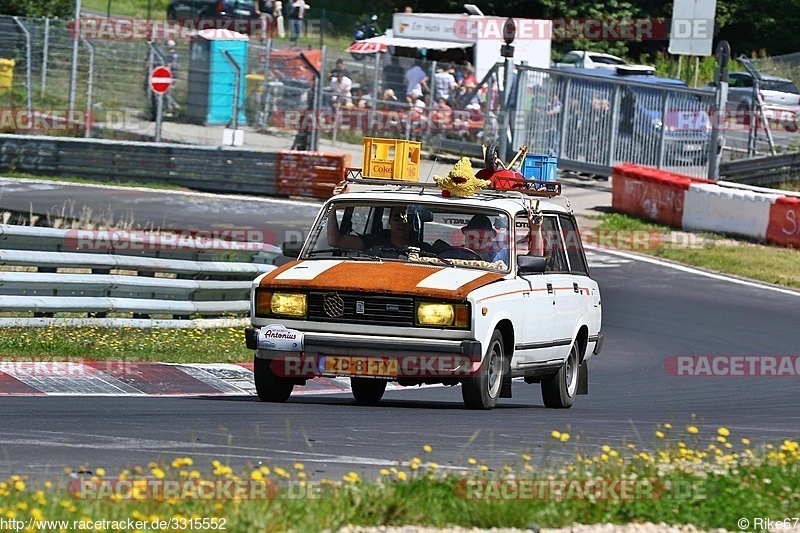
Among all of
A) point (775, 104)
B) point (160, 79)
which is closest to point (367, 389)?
point (160, 79)

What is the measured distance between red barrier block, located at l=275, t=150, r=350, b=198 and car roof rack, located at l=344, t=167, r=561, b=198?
16334 millimetres

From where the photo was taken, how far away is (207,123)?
32.1m

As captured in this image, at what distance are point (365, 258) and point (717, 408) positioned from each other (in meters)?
3.52

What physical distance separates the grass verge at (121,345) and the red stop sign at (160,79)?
663 inches

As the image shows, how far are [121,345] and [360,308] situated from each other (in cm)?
416

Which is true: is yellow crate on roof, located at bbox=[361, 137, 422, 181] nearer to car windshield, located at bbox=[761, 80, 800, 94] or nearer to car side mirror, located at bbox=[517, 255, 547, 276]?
car side mirror, located at bbox=[517, 255, 547, 276]

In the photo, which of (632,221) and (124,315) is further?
(632,221)

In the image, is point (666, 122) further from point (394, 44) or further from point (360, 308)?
point (360, 308)

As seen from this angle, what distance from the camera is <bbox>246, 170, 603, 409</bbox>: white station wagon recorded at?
9680 millimetres

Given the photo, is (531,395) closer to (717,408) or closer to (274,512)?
(717,408)

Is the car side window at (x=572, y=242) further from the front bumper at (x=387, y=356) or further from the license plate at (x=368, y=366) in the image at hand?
the license plate at (x=368, y=366)

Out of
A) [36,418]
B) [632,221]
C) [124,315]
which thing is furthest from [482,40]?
[36,418]

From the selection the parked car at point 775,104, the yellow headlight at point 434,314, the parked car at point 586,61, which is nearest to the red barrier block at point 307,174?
the parked car at point 775,104

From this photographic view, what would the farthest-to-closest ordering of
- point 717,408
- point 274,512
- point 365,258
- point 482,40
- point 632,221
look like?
point 482,40, point 632,221, point 717,408, point 365,258, point 274,512
